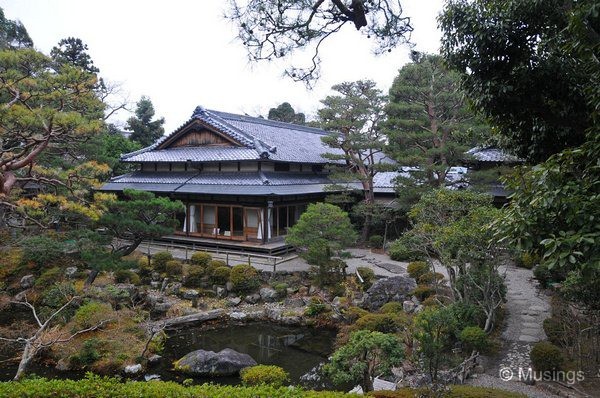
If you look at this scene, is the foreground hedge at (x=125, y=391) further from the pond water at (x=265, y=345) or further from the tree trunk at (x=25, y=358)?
the pond water at (x=265, y=345)

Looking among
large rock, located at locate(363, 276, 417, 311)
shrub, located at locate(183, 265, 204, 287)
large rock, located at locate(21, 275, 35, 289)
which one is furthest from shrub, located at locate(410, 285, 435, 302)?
large rock, located at locate(21, 275, 35, 289)

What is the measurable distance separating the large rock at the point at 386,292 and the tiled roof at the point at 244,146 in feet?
30.4

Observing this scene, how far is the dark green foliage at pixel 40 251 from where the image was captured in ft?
49.6

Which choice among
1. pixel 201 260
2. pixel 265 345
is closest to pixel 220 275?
pixel 201 260

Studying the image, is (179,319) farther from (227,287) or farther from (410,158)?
(410,158)

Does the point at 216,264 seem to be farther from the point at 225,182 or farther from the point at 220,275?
the point at 225,182

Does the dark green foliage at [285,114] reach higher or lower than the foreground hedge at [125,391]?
higher

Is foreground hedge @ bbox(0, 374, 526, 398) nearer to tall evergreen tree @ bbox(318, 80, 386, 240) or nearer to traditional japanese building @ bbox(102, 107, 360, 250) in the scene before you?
traditional japanese building @ bbox(102, 107, 360, 250)

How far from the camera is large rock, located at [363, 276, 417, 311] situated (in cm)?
1293

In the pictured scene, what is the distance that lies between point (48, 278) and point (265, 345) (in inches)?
352

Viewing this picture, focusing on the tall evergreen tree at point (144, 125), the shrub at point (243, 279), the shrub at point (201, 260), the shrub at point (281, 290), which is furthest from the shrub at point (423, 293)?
the tall evergreen tree at point (144, 125)

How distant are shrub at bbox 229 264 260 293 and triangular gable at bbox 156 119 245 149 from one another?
27.9 ft

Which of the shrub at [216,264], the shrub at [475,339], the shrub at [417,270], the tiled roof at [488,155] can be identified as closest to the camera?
the shrub at [475,339]

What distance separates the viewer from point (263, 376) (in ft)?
28.5
